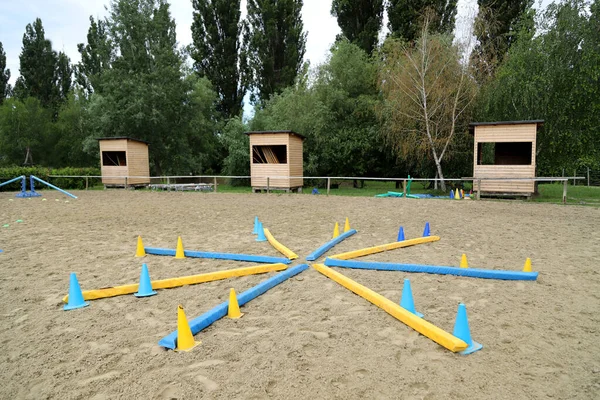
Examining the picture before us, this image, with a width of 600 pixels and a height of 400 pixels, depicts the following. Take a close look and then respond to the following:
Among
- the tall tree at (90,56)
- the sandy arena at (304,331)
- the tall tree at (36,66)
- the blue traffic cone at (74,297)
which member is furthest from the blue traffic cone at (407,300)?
the tall tree at (36,66)

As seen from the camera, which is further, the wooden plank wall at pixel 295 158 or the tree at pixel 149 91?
the tree at pixel 149 91

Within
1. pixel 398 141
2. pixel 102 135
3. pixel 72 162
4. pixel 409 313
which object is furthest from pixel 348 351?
pixel 72 162

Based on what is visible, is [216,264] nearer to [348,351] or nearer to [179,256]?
[179,256]

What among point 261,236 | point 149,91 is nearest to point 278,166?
point 261,236

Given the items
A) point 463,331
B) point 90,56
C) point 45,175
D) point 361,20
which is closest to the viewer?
point 463,331

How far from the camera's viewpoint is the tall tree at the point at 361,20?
2956 cm

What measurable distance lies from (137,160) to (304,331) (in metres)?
21.1

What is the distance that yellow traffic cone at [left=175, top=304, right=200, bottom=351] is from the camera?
116 inches

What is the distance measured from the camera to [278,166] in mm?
18234

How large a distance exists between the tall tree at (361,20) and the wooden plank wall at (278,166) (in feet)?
49.8

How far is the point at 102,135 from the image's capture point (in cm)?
2539

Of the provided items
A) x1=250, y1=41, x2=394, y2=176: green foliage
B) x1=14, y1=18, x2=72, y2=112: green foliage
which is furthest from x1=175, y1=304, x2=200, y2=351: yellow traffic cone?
x1=14, y1=18, x2=72, y2=112: green foliage

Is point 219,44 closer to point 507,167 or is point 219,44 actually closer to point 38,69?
point 38,69

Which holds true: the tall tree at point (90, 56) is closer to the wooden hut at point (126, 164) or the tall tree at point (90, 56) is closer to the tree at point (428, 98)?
the wooden hut at point (126, 164)
